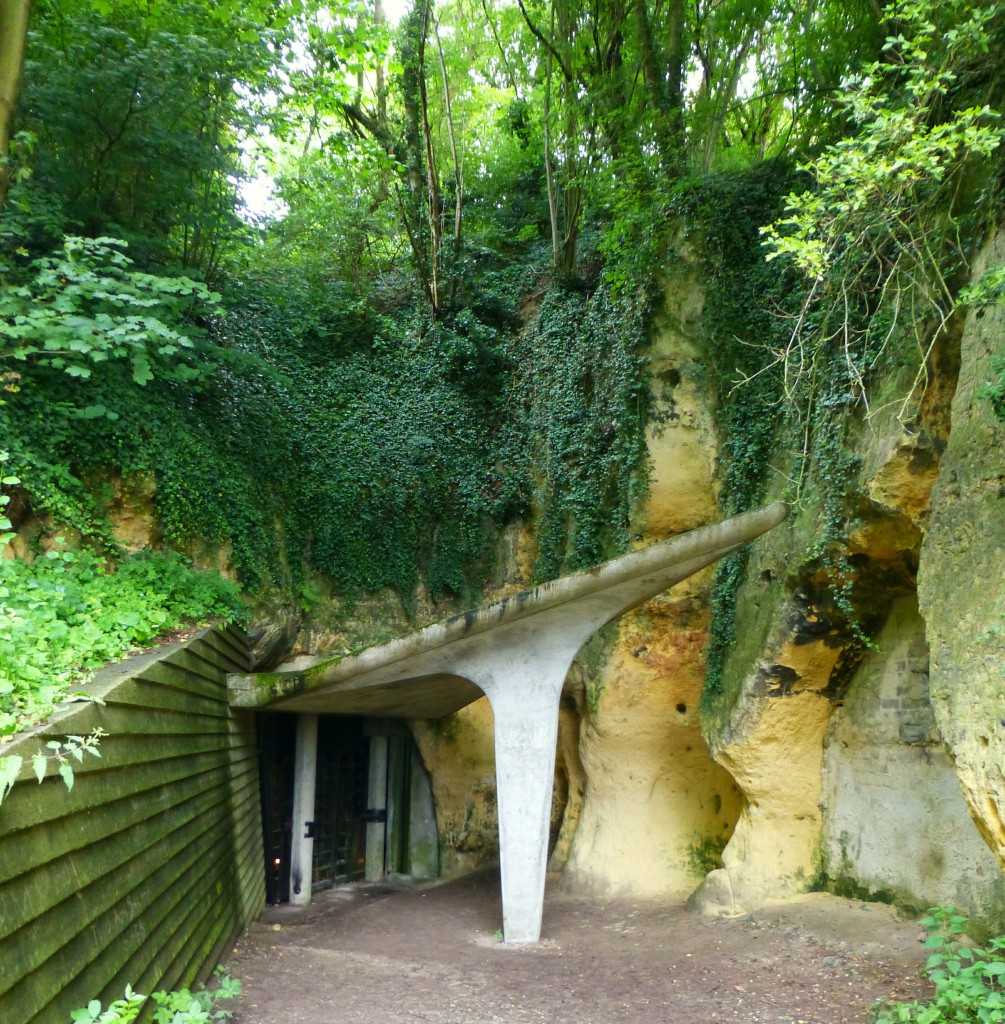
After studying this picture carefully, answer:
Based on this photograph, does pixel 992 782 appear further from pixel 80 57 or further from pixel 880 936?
pixel 80 57

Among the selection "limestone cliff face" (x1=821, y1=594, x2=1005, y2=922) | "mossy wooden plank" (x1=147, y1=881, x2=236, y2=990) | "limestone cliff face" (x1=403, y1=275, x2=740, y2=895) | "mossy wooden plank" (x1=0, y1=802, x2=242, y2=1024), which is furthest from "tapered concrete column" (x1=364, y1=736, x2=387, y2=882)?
"limestone cliff face" (x1=821, y1=594, x2=1005, y2=922)

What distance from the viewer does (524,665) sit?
7.48 metres

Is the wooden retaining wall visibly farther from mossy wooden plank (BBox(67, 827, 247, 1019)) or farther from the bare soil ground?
the bare soil ground

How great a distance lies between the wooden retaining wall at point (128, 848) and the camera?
2576 millimetres

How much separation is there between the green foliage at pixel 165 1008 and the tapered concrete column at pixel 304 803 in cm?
458

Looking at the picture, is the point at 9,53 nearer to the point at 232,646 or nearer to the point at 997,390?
the point at 232,646

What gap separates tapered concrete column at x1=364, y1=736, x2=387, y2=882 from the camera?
11500 millimetres

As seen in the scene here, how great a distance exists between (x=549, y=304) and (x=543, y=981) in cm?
852

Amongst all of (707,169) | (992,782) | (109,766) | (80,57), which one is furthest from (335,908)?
(707,169)

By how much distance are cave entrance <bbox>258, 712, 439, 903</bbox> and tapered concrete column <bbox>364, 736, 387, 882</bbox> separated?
14 millimetres

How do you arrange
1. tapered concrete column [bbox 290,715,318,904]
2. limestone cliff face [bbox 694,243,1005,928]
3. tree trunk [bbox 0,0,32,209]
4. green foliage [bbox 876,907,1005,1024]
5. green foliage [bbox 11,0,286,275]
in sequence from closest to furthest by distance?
green foliage [bbox 876,907,1005,1024] → limestone cliff face [bbox 694,243,1005,928] → tree trunk [bbox 0,0,32,209] → green foliage [bbox 11,0,286,275] → tapered concrete column [bbox 290,715,318,904]

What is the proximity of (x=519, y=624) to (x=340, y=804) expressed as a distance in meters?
5.37

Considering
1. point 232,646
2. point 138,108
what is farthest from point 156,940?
point 138,108

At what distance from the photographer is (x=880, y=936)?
590 cm
